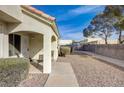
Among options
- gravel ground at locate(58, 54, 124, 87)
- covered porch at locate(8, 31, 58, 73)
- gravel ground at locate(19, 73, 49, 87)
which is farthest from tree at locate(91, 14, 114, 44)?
gravel ground at locate(19, 73, 49, 87)

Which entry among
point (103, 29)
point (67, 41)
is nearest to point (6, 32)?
point (103, 29)

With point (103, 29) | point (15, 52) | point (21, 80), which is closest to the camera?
point (21, 80)

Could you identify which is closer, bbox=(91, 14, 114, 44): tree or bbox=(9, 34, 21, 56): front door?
bbox=(9, 34, 21, 56): front door

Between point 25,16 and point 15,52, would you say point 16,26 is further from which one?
point 15,52

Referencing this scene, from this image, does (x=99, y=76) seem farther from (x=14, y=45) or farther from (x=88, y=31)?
(x=88, y=31)

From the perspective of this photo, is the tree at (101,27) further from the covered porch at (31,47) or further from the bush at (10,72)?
the bush at (10,72)

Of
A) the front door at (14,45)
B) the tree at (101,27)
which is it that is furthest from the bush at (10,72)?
the tree at (101,27)

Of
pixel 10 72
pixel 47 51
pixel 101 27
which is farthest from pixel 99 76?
pixel 101 27

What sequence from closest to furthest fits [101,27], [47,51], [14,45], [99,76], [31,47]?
[99,76]
[47,51]
[14,45]
[31,47]
[101,27]

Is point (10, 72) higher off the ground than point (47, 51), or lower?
lower

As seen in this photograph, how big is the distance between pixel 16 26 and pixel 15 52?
2.49 meters

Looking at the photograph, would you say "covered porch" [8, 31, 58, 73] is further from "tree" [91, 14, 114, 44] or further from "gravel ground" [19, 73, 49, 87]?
"tree" [91, 14, 114, 44]

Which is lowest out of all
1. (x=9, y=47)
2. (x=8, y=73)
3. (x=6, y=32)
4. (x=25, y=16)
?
(x=8, y=73)

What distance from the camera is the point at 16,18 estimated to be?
10391 millimetres
